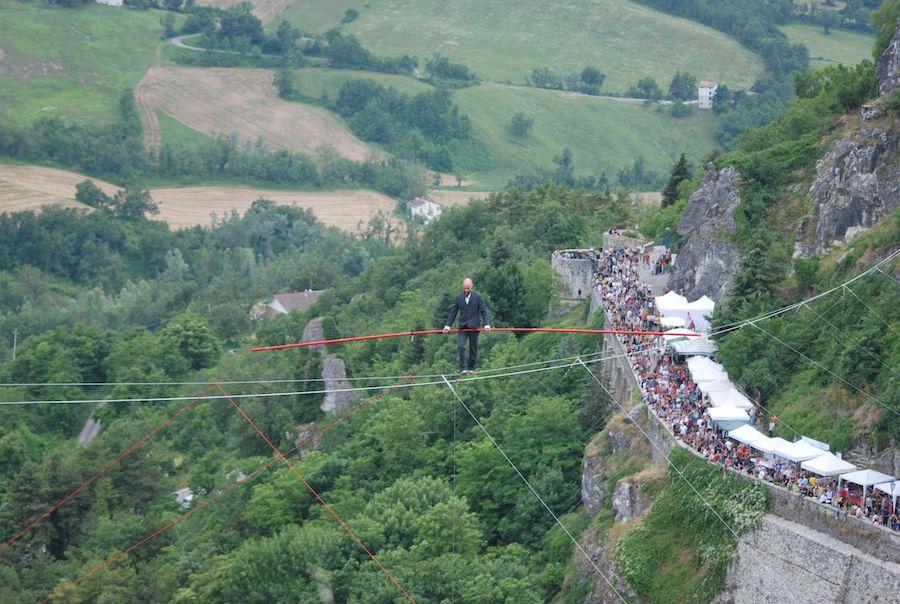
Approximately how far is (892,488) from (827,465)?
1853mm

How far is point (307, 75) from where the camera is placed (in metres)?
192

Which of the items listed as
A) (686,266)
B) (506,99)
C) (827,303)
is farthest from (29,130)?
(827,303)

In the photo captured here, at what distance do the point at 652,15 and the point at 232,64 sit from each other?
5477cm

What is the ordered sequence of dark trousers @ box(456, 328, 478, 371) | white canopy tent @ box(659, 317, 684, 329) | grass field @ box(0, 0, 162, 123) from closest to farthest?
dark trousers @ box(456, 328, 478, 371) < white canopy tent @ box(659, 317, 684, 329) < grass field @ box(0, 0, 162, 123)

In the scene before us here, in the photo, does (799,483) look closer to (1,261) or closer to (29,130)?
(1,261)

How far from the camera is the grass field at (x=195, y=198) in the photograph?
154125 millimetres

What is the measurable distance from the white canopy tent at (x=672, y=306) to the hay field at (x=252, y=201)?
105 meters

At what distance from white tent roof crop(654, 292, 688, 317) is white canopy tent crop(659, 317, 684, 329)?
556 mm

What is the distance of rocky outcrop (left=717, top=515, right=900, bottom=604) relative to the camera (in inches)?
1321

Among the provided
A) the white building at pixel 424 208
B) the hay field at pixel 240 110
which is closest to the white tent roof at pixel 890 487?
A: the white building at pixel 424 208

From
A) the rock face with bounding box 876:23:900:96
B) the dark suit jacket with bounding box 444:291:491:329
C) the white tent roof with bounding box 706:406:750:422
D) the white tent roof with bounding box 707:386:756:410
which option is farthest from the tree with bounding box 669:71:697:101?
A: the dark suit jacket with bounding box 444:291:491:329

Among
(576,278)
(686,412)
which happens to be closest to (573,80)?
(576,278)

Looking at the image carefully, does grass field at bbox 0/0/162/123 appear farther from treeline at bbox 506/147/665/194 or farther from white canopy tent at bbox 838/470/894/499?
white canopy tent at bbox 838/470/894/499

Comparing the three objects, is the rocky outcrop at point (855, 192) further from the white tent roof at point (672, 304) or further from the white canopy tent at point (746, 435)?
the white canopy tent at point (746, 435)
